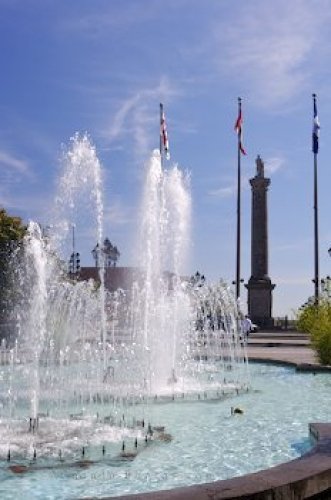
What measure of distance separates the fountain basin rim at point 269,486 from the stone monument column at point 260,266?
3836 centimetres

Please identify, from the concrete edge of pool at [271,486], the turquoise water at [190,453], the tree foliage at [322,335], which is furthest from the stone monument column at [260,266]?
the concrete edge of pool at [271,486]

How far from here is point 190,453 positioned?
782cm

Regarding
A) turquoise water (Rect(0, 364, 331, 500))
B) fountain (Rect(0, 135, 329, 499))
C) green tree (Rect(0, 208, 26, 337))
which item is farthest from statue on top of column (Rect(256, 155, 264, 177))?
turquoise water (Rect(0, 364, 331, 500))

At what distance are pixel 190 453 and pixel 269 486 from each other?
2.61m

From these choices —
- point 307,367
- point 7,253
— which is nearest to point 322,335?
point 307,367

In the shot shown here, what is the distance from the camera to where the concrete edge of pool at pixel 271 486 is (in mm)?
5070

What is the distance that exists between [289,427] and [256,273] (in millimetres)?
35523

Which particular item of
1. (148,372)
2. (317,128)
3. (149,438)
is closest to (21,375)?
(148,372)

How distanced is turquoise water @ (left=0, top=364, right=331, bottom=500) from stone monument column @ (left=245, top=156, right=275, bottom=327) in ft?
106

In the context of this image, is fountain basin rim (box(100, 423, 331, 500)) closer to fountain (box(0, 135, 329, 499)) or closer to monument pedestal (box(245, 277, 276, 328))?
fountain (box(0, 135, 329, 499))

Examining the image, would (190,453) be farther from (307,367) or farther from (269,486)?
(307,367)

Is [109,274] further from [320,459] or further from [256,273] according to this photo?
[320,459]

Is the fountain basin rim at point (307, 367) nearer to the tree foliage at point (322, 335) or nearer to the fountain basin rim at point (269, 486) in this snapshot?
the tree foliage at point (322, 335)

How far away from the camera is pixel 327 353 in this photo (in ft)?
55.2
